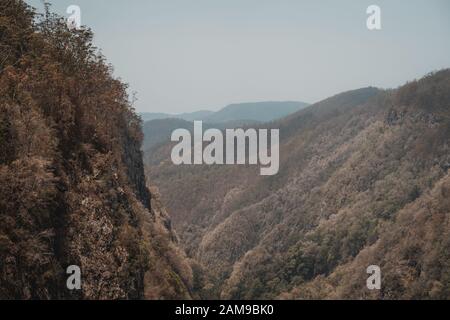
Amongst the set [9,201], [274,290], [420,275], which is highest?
[9,201]

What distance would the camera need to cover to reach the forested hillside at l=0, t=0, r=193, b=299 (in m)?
25.3

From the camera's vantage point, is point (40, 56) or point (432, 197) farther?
point (432, 197)

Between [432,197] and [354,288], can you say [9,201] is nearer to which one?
[354,288]

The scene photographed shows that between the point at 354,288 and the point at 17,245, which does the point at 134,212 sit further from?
the point at 354,288

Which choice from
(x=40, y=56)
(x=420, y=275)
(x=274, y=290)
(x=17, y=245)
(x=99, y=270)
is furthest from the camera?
(x=274, y=290)

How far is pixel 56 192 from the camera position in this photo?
2988 cm

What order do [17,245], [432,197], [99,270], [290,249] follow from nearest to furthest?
1. [17,245]
2. [99,270]
3. [432,197]
4. [290,249]

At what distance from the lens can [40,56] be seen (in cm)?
4150

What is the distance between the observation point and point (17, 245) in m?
24.2

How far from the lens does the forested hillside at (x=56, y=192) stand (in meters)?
25.3
